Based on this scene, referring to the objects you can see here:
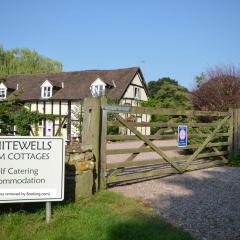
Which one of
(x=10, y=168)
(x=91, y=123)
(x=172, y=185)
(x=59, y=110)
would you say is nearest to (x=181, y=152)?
(x=172, y=185)

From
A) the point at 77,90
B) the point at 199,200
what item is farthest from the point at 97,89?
the point at 199,200

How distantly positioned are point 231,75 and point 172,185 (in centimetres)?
1619

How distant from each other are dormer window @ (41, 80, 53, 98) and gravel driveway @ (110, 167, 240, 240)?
2929cm

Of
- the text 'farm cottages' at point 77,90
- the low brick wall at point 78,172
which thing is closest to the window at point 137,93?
the text 'farm cottages' at point 77,90

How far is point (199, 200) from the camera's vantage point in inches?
264

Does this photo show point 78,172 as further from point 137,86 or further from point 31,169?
point 137,86

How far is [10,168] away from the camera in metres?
5.11

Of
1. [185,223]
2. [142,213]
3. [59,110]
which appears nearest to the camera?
[185,223]

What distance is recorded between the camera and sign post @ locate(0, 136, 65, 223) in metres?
5.07

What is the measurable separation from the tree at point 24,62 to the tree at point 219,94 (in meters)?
39.9

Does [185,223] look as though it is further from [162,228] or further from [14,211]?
[14,211]

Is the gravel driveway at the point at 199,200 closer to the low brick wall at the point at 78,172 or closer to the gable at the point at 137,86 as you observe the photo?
the low brick wall at the point at 78,172

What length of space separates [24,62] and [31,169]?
55.9m

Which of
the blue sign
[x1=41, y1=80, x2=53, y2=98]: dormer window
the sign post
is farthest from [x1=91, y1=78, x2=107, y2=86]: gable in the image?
the sign post
